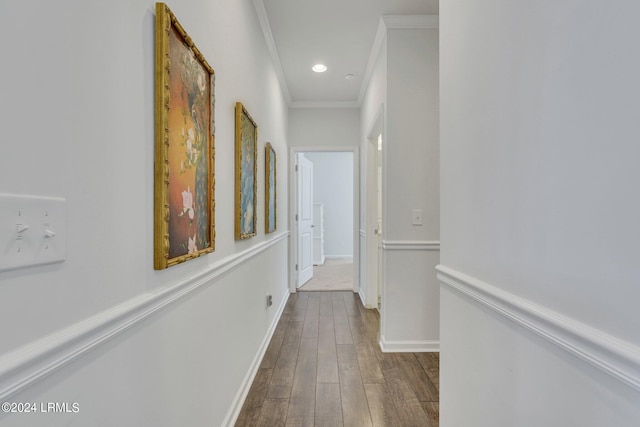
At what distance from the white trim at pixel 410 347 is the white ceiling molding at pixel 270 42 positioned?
8.68 ft

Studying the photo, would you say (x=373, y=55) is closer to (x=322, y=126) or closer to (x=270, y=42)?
(x=270, y=42)

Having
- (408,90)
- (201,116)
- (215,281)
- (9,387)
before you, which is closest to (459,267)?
(215,281)

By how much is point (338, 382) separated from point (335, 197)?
603 centimetres

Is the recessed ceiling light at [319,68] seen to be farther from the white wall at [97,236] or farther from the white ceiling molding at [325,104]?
the white wall at [97,236]

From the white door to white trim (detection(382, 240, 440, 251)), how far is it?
210cm

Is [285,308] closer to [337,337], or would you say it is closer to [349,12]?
[337,337]

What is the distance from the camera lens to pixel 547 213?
78 cm

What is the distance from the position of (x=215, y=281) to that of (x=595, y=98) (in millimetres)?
1401

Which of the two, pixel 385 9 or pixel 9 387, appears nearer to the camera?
pixel 9 387

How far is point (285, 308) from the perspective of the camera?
3.87 metres

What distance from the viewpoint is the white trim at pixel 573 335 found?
579 mm

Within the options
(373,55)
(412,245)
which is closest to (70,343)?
(412,245)

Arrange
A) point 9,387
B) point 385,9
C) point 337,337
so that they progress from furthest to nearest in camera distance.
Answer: point 337,337 → point 385,9 → point 9,387

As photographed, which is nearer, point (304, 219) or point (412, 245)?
point (412, 245)
